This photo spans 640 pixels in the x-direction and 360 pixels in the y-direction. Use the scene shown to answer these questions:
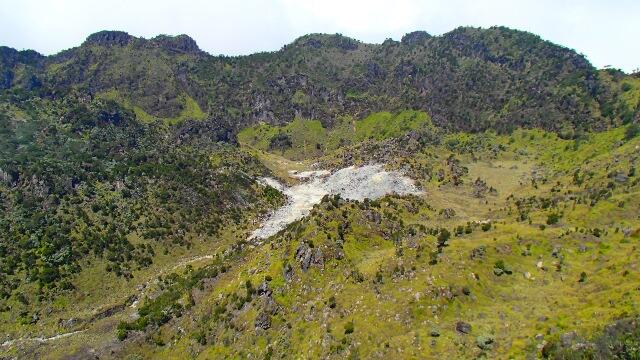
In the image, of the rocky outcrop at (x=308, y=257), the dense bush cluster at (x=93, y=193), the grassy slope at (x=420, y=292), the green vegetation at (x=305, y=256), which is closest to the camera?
the grassy slope at (x=420, y=292)

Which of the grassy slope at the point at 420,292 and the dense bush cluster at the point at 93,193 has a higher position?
the dense bush cluster at the point at 93,193

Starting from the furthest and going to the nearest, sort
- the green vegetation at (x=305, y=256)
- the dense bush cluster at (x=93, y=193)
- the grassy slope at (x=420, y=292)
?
1. the dense bush cluster at (x=93, y=193)
2. the green vegetation at (x=305, y=256)
3. the grassy slope at (x=420, y=292)

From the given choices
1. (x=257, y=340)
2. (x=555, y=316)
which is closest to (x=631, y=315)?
(x=555, y=316)

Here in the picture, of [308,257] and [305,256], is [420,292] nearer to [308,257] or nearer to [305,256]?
[308,257]

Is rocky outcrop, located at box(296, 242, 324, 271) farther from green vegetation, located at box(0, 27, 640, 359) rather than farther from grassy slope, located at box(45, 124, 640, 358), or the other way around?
grassy slope, located at box(45, 124, 640, 358)

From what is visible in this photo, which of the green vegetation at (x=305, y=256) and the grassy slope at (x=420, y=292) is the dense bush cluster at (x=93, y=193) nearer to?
the green vegetation at (x=305, y=256)

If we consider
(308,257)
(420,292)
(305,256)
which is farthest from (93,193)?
(420,292)

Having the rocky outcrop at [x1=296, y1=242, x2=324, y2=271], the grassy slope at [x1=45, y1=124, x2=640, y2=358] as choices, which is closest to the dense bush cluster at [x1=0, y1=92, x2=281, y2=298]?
the grassy slope at [x1=45, y1=124, x2=640, y2=358]

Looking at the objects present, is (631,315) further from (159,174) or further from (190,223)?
(159,174)

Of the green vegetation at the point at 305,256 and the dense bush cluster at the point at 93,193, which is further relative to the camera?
the dense bush cluster at the point at 93,193

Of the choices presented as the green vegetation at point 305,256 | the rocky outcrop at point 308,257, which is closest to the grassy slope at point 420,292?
the green vegetation at point 305,256

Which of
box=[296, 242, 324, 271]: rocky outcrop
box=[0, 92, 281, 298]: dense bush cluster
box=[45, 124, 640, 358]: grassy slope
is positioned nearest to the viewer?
box=[45, 124, 640, 358]: grassy slope
